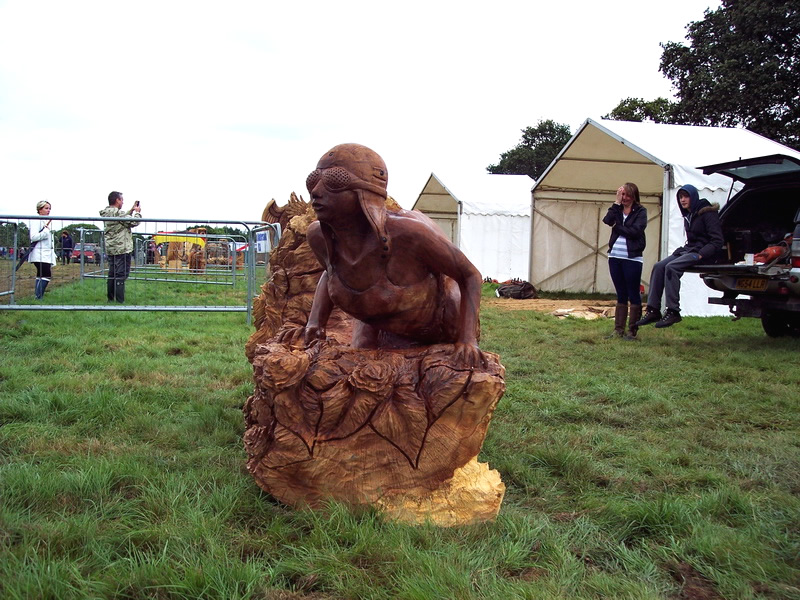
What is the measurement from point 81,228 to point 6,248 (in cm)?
106

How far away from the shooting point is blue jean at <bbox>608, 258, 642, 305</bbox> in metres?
6.95

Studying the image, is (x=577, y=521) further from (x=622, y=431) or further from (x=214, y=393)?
(x=214, y=393)

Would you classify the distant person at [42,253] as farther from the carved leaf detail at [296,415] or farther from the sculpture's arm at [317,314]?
the carved leaf detail at [296,415]

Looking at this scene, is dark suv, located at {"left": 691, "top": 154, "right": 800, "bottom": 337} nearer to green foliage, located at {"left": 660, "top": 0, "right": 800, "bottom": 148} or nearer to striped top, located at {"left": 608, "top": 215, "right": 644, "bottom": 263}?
striped top, located at {"left": 608, "top": 215, "right": 644, "bottom": 263}

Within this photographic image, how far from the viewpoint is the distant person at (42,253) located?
795 cm

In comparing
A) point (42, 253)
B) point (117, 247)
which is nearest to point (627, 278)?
point (117, 247)

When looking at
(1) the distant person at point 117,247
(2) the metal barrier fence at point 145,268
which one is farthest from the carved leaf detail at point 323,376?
(1) the distant person at point 117,247

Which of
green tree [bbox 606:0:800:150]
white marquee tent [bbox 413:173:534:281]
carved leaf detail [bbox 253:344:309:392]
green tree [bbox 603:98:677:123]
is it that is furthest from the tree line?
carved leaf detail [bbox 253:344:309:392]

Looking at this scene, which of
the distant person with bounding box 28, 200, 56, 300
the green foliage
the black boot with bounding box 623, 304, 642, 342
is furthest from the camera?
the green foliage

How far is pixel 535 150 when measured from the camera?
40.7 m

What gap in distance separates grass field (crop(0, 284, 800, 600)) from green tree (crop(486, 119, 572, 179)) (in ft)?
120

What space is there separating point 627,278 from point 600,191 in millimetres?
6789

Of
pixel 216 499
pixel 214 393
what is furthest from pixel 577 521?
pixel 214 393

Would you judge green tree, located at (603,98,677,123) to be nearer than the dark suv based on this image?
No
